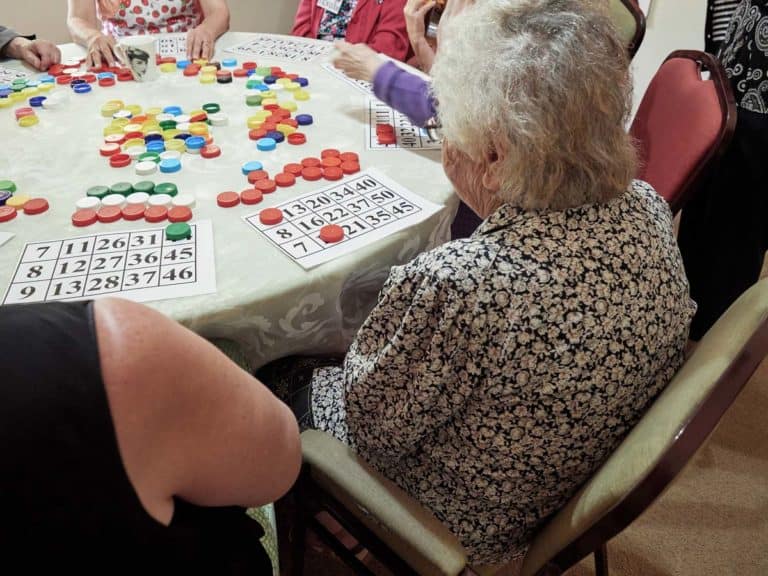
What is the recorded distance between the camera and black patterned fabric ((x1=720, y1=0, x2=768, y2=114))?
1498 millimetres

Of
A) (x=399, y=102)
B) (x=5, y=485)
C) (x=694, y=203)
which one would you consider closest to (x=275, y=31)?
(x=399, y=102)

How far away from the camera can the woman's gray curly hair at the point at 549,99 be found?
0.76 metres

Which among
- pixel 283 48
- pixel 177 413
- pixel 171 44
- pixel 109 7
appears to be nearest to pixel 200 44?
pixel 171 44

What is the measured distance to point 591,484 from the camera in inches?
28.7

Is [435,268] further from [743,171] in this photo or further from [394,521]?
[743,171]

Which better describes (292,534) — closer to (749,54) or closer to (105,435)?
(105,435)

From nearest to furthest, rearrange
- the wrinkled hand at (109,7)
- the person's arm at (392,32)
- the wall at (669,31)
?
1. the wrinkled hand at (109,7)
2. the person's arm at (392,32)
3. the wall at (669,31)

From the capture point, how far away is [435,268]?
2.63 feet

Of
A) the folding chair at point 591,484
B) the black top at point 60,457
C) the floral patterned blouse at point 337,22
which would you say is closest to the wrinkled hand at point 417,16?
the floral patterned blouse at point 337,22

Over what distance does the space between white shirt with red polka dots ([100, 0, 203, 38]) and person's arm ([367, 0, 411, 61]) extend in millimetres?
744

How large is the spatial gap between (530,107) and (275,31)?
3828 millimetres

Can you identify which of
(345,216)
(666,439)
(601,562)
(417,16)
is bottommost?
(601,562)

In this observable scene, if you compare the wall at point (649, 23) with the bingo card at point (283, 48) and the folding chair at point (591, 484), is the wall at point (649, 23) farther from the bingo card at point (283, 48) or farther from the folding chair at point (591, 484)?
the folding chair at point (591, 484)

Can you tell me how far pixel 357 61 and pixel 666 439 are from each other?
135 cm
